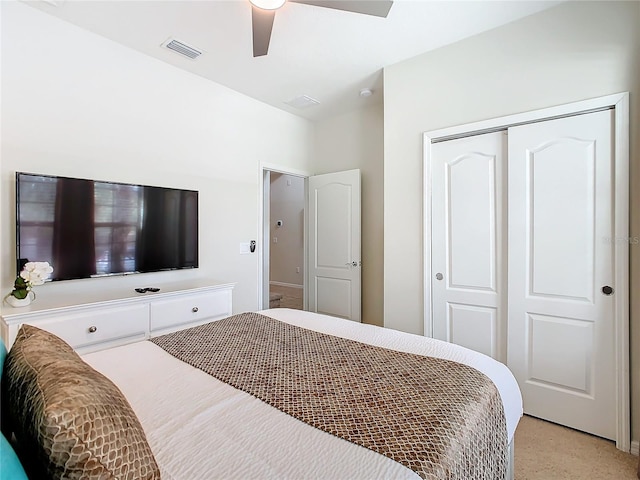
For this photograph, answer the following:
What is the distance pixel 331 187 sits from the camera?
159 inches

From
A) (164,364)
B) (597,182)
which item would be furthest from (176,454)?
(597,182)

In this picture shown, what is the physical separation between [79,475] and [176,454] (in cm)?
32

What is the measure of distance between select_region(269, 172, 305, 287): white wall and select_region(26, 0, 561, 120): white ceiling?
12.8 feet

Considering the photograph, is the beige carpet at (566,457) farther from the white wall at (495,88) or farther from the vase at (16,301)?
the vase at (16,301)

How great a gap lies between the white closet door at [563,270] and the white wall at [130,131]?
2.54 metres

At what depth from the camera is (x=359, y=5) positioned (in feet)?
6.10

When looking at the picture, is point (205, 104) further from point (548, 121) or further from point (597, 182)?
point (597, 182)

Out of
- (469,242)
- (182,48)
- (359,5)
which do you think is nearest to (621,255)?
(469,242)

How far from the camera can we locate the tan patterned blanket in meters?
0.87

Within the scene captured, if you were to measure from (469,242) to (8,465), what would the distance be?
2.70m

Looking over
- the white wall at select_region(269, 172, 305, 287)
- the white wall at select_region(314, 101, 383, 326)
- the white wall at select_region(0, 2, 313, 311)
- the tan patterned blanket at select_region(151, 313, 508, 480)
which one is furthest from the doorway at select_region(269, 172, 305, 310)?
the tan patterned blanket at select_region(151, 313, 508, 480)

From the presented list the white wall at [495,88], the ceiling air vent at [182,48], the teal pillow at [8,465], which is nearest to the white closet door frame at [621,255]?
the white wall at [495,88]

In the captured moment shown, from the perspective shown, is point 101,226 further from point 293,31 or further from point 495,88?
point 495,88

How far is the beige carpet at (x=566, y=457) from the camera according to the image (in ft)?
5.76
